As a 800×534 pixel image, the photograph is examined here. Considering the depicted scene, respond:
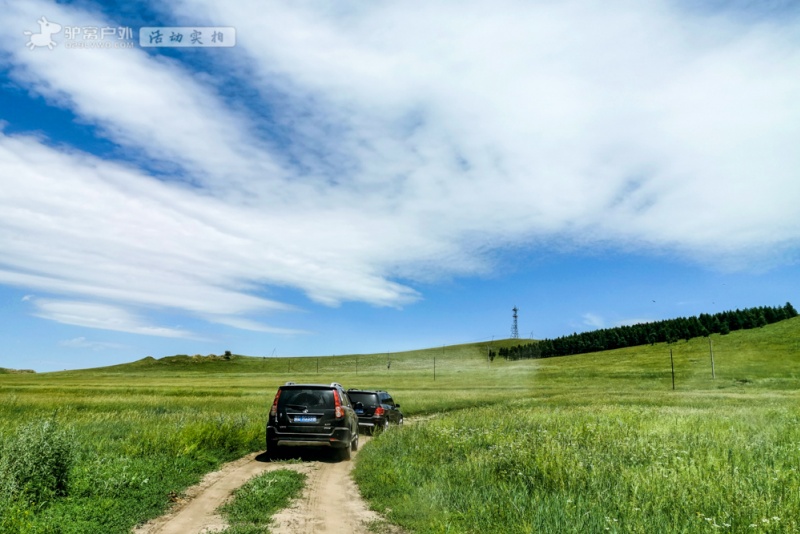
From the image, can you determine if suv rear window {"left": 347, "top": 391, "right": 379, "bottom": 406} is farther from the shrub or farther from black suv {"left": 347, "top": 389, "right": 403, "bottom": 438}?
the shrub

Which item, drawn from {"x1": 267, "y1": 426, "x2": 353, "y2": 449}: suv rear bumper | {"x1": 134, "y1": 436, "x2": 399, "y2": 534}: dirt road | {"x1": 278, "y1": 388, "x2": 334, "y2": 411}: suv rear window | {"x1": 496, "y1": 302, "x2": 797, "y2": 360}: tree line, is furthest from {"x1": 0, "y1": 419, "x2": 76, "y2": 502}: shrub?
{"x1": 496, "y1": 302, "x2": 797, "y2": 360}: tree line

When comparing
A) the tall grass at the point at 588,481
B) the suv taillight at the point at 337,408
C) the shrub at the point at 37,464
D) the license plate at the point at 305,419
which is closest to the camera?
the tall grass at the point at 588,481

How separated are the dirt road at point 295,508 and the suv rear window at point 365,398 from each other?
893 centimetres

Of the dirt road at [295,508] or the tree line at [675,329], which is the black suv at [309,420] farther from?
the tree line at [675,329]

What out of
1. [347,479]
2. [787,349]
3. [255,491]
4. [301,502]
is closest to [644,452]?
[347,479]

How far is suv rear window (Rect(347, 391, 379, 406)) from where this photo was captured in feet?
72.5

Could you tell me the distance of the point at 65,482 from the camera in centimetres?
878

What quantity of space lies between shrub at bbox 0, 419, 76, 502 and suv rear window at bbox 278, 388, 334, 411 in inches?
237

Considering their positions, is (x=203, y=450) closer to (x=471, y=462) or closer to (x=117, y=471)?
(x=117, y=471)

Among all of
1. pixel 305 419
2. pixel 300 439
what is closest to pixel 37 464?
pixel 300 439

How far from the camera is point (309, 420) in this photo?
48.2 feet

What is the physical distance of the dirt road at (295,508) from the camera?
762cm

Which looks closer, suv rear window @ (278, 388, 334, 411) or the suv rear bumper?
the suv rear bumper

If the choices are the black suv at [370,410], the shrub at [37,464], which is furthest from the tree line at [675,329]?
the shrub at [37,464]
